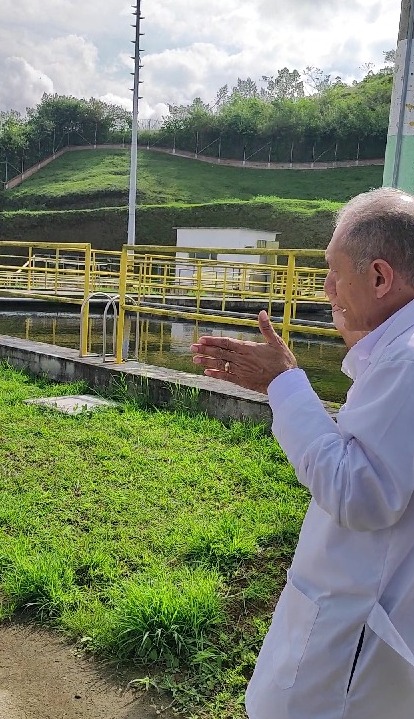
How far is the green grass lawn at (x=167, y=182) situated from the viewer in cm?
Result: 4403

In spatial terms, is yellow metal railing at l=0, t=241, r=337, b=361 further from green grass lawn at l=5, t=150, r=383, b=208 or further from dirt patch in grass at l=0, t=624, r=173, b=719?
green grass lawn at l=5, t=150, r=383, b=208

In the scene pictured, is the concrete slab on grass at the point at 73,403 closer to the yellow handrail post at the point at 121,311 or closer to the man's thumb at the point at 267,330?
the yellow handrail post at the point at 121,311

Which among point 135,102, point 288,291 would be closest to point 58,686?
point 288,291

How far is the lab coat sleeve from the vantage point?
1.05 metres

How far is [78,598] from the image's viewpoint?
272 cm

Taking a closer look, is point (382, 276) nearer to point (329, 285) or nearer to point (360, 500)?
point (329, 285)

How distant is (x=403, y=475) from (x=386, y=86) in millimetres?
64155

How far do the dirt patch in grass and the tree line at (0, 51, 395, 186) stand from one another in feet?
175

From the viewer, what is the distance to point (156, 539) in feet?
10.7

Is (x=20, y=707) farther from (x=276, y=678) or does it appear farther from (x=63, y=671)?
(x=276, y=678)

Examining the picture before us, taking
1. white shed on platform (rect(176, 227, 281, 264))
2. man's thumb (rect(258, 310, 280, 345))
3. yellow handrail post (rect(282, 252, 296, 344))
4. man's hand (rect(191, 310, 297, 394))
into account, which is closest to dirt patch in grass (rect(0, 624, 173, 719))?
man's hand (rect(191, 310, 297, 394))

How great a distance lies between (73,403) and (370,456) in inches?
202

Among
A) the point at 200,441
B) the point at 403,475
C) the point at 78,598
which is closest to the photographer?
the point at 403,475

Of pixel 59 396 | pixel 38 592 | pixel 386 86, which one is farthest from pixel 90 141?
pixel 38 592
